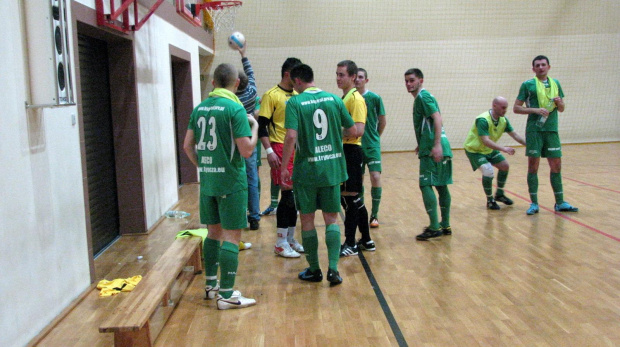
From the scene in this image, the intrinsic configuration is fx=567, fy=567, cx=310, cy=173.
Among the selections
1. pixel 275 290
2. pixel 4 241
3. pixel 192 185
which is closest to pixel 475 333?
pixel 275 290

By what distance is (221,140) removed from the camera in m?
3.82

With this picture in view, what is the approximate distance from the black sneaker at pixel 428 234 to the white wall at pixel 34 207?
3.22 meters

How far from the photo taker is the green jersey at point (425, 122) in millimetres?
5598

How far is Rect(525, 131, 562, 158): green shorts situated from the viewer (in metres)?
6.80

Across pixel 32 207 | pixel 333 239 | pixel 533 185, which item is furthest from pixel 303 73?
pixel 533 185

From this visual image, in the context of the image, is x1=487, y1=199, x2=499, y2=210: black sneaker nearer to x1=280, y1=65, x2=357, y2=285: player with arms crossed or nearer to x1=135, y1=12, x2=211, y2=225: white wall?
x1=280, y1=65, x2=357, y2=285: player with arms crossed

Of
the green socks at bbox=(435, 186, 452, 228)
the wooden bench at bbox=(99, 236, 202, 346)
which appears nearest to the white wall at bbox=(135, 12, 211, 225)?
the wooden bench at bbox=(99, 236, 202, 346)

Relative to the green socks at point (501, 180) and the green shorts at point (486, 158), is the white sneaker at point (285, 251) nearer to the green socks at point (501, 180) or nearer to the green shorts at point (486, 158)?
the green shorts at point (486, 158)

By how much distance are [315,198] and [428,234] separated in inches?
77.7

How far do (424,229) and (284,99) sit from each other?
205 centimetres

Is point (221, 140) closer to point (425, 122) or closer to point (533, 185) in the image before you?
point (425, 122)

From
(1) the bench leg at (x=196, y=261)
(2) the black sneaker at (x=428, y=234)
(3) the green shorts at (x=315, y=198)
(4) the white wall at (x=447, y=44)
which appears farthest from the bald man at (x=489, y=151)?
(4) the white wall at (x=447, y=44)

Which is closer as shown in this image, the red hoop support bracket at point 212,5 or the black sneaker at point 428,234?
the black sneaker at point 428,234

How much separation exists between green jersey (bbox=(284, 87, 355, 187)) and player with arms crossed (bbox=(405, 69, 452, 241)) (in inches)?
61.5
